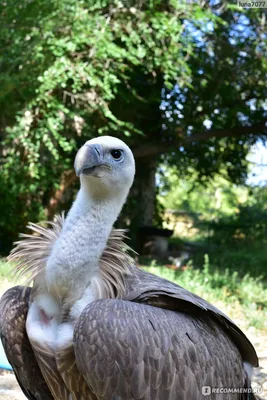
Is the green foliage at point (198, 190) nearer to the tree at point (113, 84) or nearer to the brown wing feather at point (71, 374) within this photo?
the tree at point (113, 84)

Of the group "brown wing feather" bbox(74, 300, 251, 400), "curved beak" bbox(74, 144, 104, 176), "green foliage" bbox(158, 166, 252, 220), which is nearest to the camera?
"brown wing feather" bbox(74, 300, 251, 400)

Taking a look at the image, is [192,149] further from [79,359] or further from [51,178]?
[79,359]

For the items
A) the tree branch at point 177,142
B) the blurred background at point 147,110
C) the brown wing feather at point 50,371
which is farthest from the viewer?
the tree branch at point 177,142

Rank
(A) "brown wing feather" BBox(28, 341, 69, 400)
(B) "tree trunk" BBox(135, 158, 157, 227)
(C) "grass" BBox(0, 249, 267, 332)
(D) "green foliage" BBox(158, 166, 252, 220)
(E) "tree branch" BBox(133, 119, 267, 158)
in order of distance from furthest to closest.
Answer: (D) "green foliage" BBox(158, 166, 252, 220) < (B) "tree trunk" BBox(135, 158, 157, 227) < (E) "tree branch" BBox(133, 119, 267, 158) < (C) "grass" BBox(0, 249, 267, 332) < (A) "brown wing feather" BBox(28, 341, 69, 400)

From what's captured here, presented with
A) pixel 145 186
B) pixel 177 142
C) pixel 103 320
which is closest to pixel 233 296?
pixel 103 320

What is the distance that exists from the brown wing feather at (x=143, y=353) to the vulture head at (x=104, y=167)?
0.51m

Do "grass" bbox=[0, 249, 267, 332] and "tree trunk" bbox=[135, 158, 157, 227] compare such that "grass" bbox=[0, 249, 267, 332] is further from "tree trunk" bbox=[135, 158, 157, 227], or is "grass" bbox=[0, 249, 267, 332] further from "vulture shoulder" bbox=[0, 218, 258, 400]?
"tree trunk" bbox=[135, 158, 157, 227]

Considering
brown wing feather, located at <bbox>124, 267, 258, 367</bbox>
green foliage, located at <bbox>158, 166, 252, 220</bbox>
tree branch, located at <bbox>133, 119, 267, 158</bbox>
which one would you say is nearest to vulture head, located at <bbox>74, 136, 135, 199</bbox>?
brown wing feather, located at <bbox>124, 267, 258, 367</bbox>

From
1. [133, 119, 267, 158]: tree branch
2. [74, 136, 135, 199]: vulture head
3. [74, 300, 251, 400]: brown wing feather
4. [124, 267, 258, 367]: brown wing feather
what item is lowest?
[74, 300, 251, 400]: brown wing feather

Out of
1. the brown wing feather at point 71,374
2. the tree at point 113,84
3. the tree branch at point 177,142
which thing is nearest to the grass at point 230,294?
the tree at point 113,84

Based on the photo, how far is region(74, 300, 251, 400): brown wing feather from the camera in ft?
7.72

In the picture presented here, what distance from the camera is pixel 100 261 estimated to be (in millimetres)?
2672

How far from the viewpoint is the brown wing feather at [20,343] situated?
2.75 metres

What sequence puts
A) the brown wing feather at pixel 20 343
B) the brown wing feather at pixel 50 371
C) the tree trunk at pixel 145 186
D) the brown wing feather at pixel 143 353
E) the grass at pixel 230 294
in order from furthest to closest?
the tree trunk at pixel 145 186 < the grass at pixel 230 294 < the brown wing feather at pixel 20 343 < the brown wing feather at pixel 50 371 < the brown wing feather at pixel 143 353
